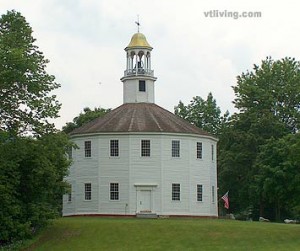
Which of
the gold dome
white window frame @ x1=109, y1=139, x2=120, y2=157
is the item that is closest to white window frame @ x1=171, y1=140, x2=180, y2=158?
white window frame @ x1=109, y1=139, x2=120, y2=157

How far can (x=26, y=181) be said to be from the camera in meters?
51.4

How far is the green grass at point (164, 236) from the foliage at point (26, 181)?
1514 mm

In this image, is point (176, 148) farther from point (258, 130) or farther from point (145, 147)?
point (258, 130)

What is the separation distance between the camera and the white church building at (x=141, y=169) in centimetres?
6644

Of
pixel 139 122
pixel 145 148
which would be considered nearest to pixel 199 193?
pixel 145 148

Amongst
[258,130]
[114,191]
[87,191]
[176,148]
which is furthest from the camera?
[258,130]

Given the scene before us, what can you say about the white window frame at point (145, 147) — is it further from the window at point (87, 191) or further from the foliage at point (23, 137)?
the foliage at point (23, 137)

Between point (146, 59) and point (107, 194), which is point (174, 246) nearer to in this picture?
point (107, 194)

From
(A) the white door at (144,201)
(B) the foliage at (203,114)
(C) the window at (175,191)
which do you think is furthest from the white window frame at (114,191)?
(B) the foliage at (203,114)

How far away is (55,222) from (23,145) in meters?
9.42

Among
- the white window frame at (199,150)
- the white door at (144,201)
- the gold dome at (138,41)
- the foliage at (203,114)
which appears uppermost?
the gold dome at (138,41)

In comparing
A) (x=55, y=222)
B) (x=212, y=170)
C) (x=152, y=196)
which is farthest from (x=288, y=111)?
(x=55, y=222)

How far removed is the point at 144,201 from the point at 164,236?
1802 centimetres

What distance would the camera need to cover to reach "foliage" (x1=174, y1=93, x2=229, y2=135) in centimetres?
9337
